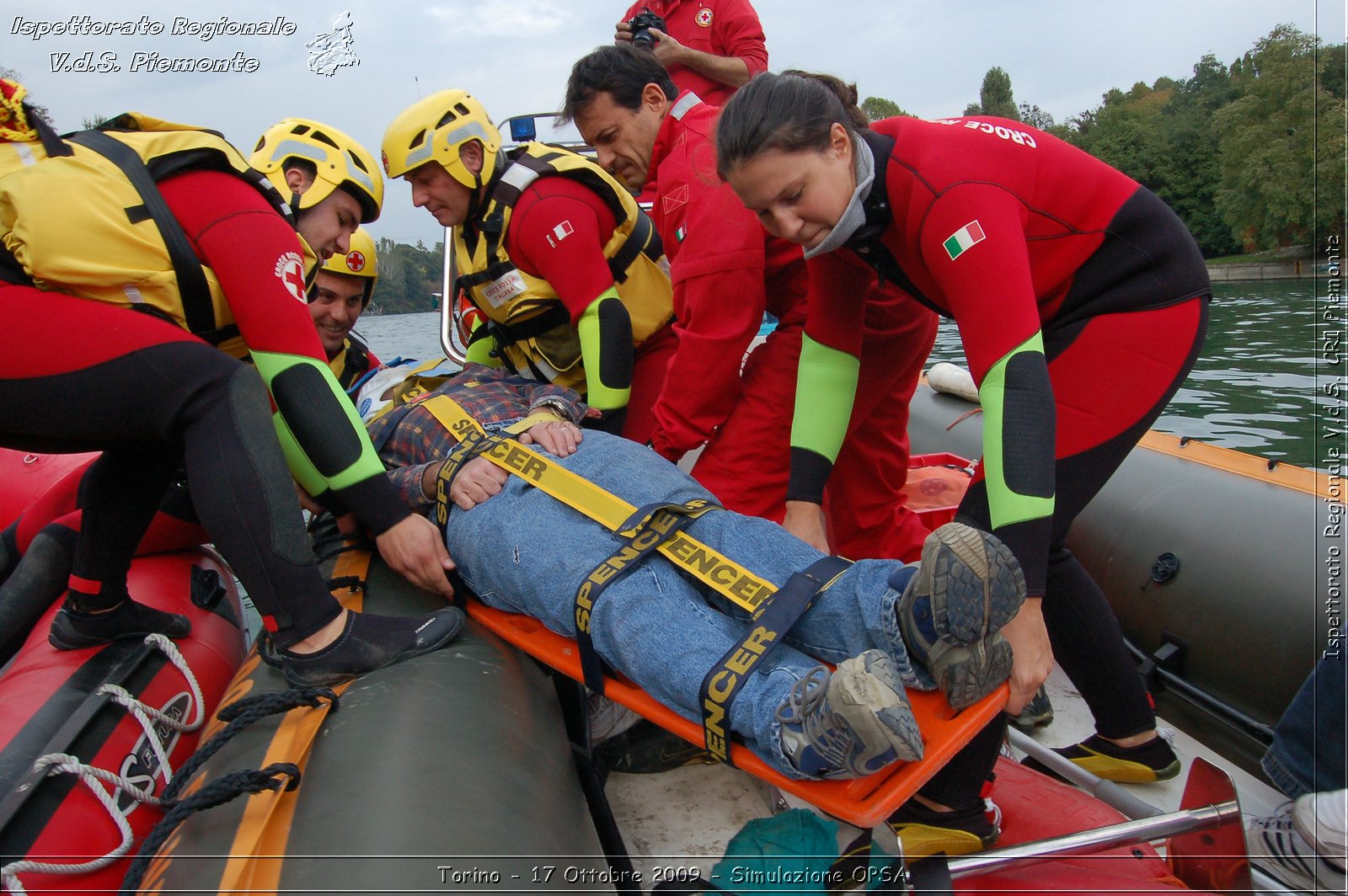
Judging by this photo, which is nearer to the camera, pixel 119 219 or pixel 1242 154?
pixel 119 219

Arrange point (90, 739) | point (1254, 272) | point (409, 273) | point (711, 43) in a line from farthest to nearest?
point (1254, 272) < point (409, 273) < point (711, 43) < point (90, 739)

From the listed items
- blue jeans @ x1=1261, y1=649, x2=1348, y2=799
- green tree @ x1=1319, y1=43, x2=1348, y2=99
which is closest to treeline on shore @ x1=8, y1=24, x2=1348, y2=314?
green tree @ x1=1319, y1=43, x2=1348, y2=99

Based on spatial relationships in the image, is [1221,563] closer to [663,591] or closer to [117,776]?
[663,591]

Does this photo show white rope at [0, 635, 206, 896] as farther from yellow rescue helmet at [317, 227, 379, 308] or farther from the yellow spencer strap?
yellow rescue helmet at [317, 227, 379, 308]

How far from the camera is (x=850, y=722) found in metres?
1.15

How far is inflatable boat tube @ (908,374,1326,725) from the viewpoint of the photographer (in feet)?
6.81

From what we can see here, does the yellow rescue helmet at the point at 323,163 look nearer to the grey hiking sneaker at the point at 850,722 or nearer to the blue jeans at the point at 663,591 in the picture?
the blue jeans at the point at 663,591

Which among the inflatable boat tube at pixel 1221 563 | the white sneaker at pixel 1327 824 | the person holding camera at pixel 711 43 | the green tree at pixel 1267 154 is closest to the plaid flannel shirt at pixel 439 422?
the inflatable boat tube at pixel 1221 563

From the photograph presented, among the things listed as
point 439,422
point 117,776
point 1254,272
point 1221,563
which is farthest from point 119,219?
point 1254,272

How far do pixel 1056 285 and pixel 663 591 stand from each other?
1.07 m

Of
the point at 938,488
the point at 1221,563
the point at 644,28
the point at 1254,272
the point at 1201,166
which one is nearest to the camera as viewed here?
the point at 1221,563

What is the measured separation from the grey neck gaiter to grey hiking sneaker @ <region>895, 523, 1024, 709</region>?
2.32 feet

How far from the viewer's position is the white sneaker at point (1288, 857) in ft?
4.48

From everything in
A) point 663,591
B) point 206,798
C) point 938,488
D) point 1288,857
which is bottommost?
point 1288,857
